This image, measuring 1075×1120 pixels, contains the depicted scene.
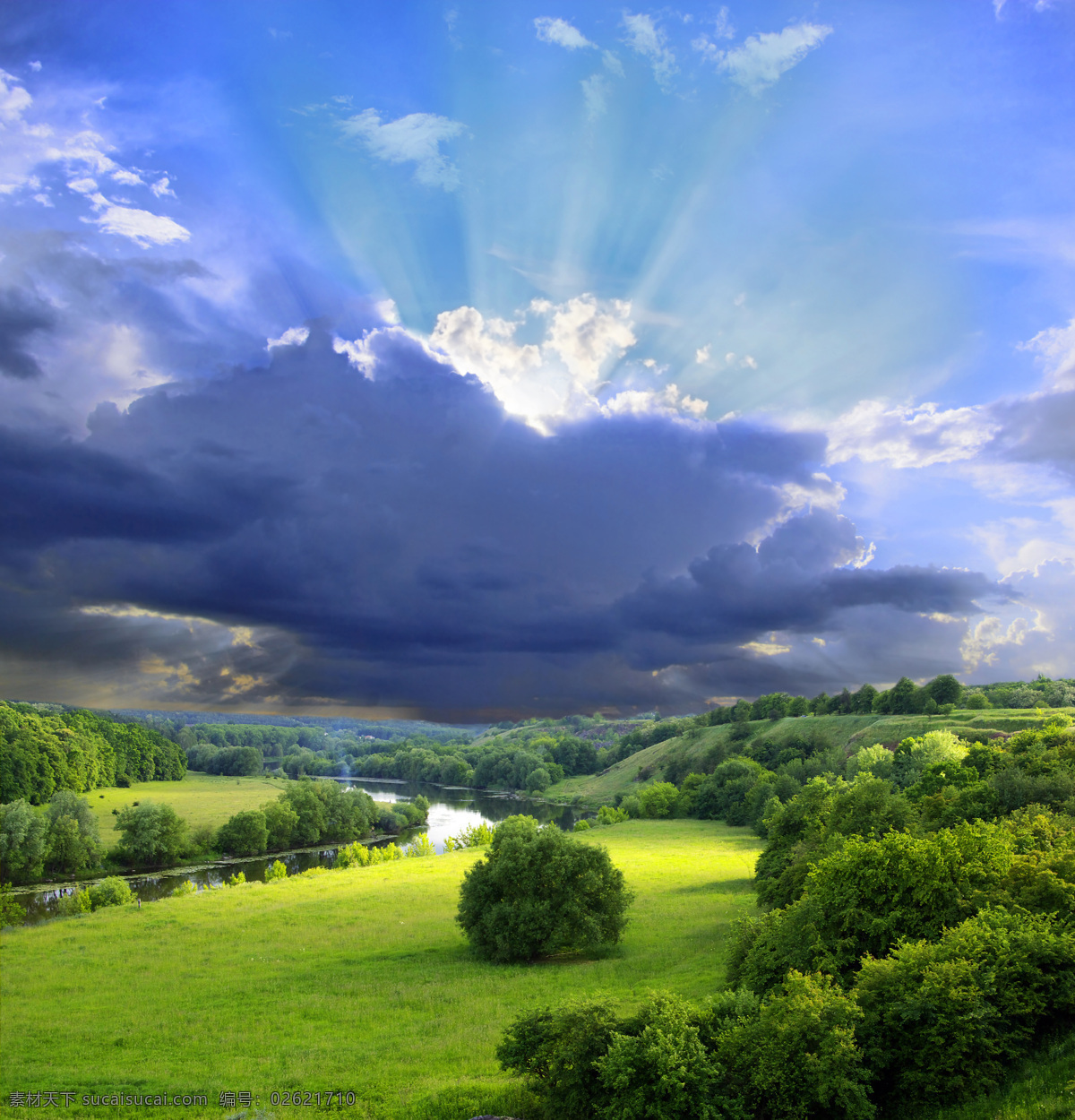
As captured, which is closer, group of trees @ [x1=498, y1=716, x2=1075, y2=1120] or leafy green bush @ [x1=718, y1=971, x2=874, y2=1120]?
leafy green bush @ [x1=718, y1=971, x2=874, y2=1120]

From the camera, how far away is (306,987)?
3822 cm

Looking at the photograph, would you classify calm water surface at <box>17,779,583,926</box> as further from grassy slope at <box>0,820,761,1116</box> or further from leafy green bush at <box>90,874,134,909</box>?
grassy slope at <box>0,820,761,1116</box>

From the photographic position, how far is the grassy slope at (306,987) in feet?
84.7

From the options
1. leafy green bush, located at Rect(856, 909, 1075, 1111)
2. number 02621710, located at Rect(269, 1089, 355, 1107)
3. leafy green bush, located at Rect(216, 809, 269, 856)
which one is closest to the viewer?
leafy green bush, located at Rect(856, 909, 1075, 1111)

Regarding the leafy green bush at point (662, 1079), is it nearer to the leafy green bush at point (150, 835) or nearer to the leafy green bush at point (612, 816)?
the leafy green bush at point (150, 835)

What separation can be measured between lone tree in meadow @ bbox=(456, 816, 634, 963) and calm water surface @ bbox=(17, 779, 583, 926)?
43463 millimetres

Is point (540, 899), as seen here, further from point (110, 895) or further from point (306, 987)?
point (110, 895)

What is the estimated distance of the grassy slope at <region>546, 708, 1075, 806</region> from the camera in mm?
103944

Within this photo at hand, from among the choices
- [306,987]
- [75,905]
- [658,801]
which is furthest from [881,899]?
[658,801]

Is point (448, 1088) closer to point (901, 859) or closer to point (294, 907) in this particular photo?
point (901, 859)

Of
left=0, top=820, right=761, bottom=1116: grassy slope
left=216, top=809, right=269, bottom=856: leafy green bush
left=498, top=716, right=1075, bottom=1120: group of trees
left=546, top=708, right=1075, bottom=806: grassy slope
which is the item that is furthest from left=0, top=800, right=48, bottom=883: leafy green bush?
left=546, top=708, right=1075, bottom=806: grassy slope

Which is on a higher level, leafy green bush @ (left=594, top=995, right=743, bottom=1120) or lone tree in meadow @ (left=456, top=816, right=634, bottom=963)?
leafy green bush @ (left=594, top=995, right=743, bottom=1120)

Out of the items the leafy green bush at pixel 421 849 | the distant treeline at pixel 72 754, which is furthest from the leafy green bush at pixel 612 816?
the distant treeline at pixel 72 754

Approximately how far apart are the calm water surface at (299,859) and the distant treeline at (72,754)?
2799 cm
